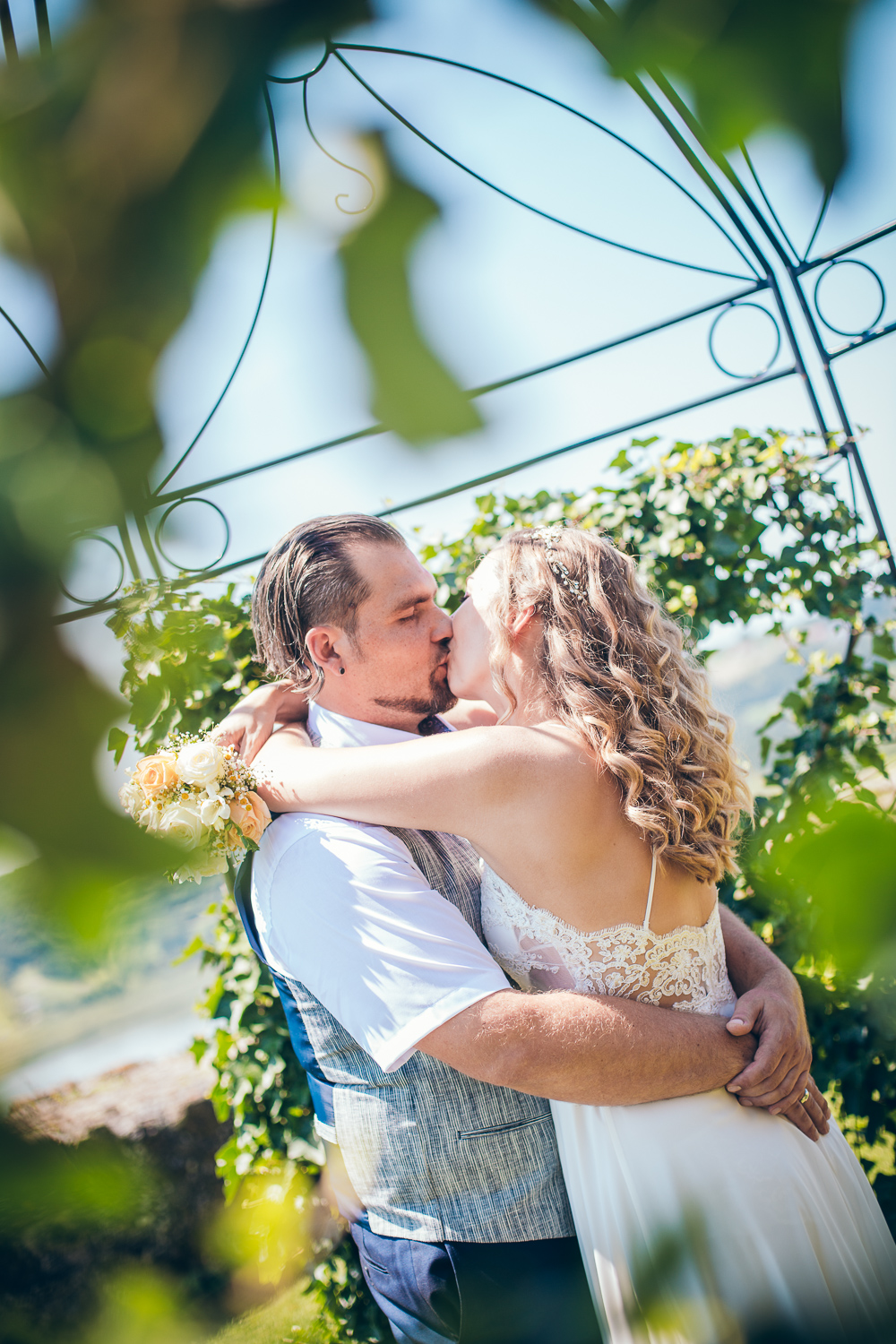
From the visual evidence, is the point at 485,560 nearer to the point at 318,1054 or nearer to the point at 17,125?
the point at 318,1054

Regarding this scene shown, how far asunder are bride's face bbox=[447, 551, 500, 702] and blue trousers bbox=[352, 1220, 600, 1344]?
1313 mm

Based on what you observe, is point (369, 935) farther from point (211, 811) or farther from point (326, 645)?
point (326, 645)

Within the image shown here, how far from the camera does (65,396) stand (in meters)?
0.37

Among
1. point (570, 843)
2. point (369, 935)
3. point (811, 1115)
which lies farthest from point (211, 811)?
point (811, 1115)

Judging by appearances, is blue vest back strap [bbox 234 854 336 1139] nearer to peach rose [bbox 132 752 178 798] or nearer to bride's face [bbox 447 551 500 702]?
peach rose [bbox 132 752 178 798]

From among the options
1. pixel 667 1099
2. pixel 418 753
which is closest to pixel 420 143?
pixel 418 753

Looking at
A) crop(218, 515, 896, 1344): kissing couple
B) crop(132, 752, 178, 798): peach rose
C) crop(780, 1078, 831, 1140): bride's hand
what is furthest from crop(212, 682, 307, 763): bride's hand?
crop(780, 1078, 831, 1140): bride's hand

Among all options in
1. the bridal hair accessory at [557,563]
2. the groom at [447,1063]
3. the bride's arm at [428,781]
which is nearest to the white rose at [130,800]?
the groom at [447,1063]

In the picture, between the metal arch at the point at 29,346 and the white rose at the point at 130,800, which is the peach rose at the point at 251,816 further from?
the metal arch at the point at 29,346

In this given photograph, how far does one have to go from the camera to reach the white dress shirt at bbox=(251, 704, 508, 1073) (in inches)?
63.3

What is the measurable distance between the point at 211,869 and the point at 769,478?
3.35 meters

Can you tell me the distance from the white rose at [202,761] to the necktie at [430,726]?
850mm

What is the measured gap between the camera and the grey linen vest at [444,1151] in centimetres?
178

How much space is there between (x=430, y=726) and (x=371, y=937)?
99cm
